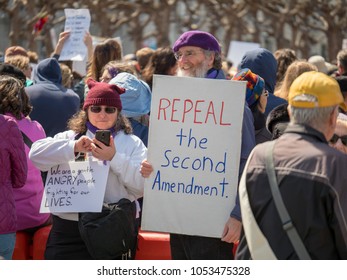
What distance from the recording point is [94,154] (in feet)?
17.6

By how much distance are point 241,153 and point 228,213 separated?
1.19ft

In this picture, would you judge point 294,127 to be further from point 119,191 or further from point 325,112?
point 119,191

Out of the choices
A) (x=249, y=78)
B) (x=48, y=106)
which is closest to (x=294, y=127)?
(x=249, y=78)

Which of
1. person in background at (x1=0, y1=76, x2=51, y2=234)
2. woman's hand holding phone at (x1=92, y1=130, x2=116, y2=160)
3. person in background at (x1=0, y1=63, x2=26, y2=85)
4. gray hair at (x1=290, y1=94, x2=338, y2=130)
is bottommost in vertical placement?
person in background at (x1=0, y1=76, x2=51, y2=234)

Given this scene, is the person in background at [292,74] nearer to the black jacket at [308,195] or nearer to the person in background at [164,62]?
the person in background at [164,62]

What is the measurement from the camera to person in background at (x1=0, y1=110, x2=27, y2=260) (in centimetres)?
559

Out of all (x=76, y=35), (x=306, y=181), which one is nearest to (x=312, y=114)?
(x=306, y=181)

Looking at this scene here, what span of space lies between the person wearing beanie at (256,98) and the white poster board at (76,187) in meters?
1.02

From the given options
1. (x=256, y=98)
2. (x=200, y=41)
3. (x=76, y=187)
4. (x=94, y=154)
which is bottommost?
(x=76, y=187)

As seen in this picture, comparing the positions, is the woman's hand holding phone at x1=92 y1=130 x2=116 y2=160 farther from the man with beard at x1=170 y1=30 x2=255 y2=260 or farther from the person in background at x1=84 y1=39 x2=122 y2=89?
the person in background at x1=84 y1=39 x2=122 y2=89

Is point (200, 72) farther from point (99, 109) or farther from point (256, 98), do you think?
point (99, 109)

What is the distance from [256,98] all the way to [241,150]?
59 cm

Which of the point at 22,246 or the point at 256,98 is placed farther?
the point at 22,246

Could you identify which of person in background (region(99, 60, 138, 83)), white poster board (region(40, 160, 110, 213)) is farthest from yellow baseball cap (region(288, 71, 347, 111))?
person in background (region(99, 60, 138, 83))
